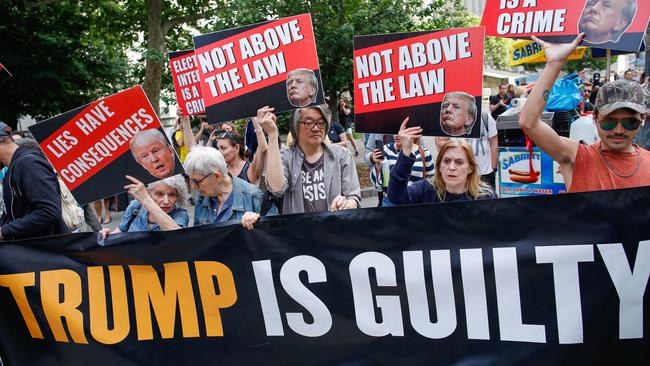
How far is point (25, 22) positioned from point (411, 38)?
16.3m

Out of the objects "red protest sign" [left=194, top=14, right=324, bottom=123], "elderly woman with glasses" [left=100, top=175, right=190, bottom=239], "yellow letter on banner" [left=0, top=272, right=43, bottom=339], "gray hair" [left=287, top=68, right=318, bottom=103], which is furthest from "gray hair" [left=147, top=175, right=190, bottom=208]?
"gray hair" [left=287, top=68, right=318, bottom=103]

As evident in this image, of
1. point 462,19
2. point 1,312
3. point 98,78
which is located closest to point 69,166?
point 1,312

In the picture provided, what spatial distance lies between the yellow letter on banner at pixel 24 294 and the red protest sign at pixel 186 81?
9.51ft

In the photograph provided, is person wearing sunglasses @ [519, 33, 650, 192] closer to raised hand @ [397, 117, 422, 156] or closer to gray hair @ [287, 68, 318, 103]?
raised hand @ [397, 117, 422, 156]

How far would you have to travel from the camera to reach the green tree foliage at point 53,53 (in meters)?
17.4

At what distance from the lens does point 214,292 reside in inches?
139

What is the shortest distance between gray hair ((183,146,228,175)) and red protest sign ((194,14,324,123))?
522 mm

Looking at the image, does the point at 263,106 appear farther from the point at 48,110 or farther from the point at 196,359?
the point at 48,110

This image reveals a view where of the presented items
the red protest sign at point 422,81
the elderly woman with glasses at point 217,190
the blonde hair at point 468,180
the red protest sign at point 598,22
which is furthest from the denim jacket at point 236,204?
the red protest sign at point 598,22

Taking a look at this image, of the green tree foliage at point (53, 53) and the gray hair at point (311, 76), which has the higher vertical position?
the green tree foliage at point (53, 53)

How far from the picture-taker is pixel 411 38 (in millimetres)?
3980

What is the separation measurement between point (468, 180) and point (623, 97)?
40.4 inches

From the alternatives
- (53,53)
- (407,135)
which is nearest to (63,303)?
(407,135)

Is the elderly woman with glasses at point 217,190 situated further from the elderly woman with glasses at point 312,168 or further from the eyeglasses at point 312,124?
the eyeglasses at point 312,124
